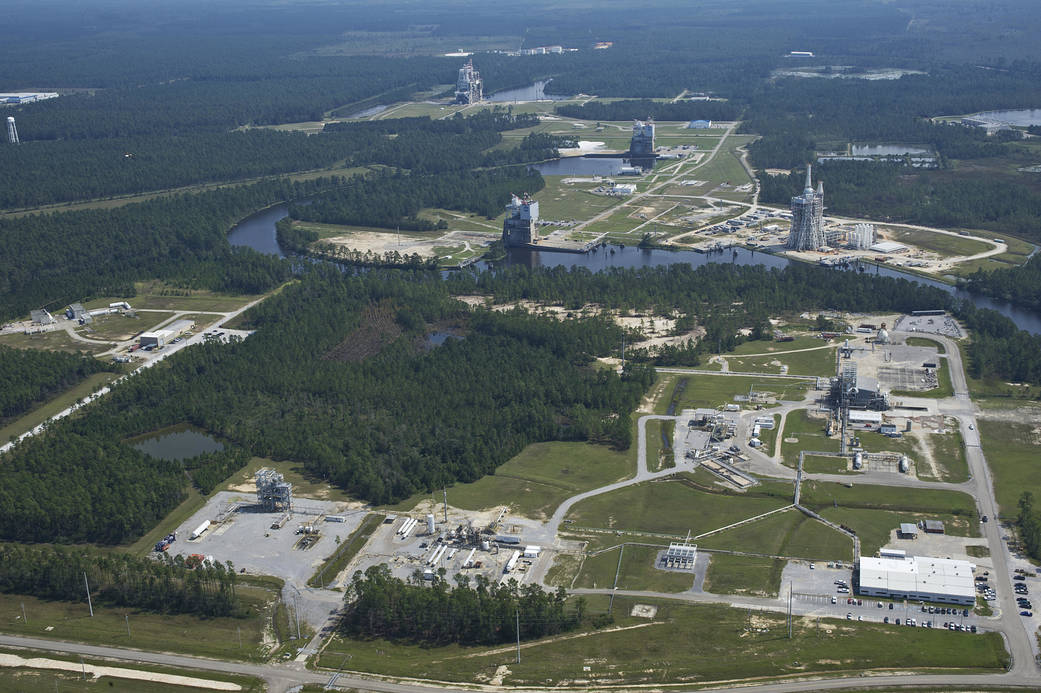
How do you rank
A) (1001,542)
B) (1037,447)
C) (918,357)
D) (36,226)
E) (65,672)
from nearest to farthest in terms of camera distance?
(65,672), (1001,542), (1037,447), (918,357), (36,226)

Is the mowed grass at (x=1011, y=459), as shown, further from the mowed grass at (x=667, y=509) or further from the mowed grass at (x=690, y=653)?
the mowed grass at (x=690, y=653)

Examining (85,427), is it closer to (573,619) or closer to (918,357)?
(573,619)

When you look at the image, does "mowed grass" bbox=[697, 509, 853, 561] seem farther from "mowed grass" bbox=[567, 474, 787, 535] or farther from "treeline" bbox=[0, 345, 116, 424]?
"treeline" bbox=[0, 345, 116, 424]

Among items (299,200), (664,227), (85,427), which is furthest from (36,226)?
(664,227)

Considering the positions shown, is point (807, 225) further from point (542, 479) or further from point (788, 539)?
point (788, 539)

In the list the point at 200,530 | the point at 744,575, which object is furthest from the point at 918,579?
the point at 200,530
